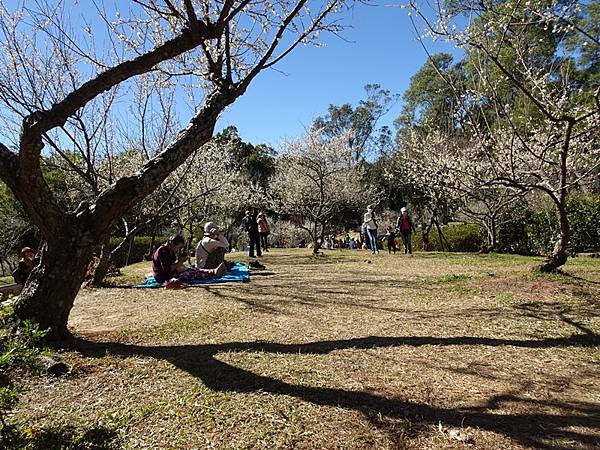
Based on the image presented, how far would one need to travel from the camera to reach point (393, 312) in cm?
518

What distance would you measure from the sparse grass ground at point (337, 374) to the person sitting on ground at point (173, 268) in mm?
1518

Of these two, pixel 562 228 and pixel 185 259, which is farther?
pixel 185 259

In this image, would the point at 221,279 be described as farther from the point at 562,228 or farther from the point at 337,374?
the point at 562,228

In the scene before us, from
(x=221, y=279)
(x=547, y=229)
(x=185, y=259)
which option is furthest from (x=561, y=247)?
(x=547, y=229)

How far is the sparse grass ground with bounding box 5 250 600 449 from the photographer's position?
2332 mm

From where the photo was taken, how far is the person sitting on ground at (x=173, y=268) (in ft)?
23.9

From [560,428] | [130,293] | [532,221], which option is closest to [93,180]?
[130,293]

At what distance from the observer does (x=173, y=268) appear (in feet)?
25.5

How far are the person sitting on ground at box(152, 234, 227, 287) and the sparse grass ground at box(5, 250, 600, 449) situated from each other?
1518 millimetres

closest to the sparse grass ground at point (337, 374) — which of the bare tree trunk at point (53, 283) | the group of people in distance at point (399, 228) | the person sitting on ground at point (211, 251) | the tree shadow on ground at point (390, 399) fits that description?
the tree shadow on ground at point (390, 399)

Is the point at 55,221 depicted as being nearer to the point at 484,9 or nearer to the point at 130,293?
the point at 130,293

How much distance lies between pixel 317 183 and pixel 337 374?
13216 millimetres

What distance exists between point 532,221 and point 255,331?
44.0 ft

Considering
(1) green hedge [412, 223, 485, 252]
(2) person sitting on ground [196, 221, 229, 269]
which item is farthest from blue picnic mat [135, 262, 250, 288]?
A: (1) green hedge [412, 223, 485, 252]
